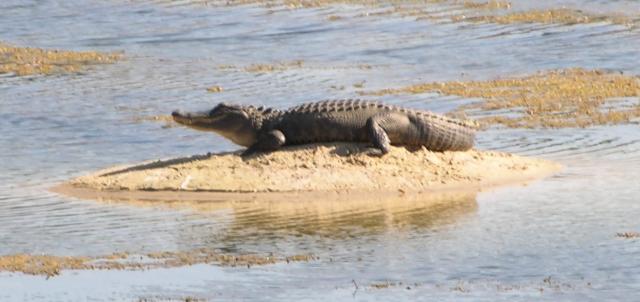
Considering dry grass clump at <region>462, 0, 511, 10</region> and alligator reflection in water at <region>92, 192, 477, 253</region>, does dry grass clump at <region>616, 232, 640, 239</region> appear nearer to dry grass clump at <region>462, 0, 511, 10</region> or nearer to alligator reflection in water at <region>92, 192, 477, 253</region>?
alligator reflection in water at <region>92, 192, 477, 253</region>

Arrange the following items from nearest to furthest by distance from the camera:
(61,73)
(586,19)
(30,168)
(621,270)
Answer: (621,270)
(30,168)
(61,73)
(586,19)

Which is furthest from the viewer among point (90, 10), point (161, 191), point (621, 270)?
point (90, 10)

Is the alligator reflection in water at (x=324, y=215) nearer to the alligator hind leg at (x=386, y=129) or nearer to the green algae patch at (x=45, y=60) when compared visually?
the alligator hind leg at (x=386, y=129)

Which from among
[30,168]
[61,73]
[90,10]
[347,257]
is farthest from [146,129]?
[90,10]

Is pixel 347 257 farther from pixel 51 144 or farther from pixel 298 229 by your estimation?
pixel 51 144

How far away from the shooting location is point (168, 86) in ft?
85.3

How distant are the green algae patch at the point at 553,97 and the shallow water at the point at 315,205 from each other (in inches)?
19.5

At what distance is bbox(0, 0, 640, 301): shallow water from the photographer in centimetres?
1277

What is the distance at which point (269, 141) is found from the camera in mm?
17250

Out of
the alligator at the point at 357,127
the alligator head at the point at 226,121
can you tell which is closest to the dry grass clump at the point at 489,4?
the alligator at the point at 357,127

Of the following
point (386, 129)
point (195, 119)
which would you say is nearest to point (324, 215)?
point (386, 129)

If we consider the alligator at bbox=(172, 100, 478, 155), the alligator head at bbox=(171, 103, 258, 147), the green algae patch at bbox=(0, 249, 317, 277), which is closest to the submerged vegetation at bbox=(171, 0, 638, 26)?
the alligator at bbox=(172, 100, 478, 155)

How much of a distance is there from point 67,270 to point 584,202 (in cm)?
508

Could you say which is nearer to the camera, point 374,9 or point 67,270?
point 67,270
